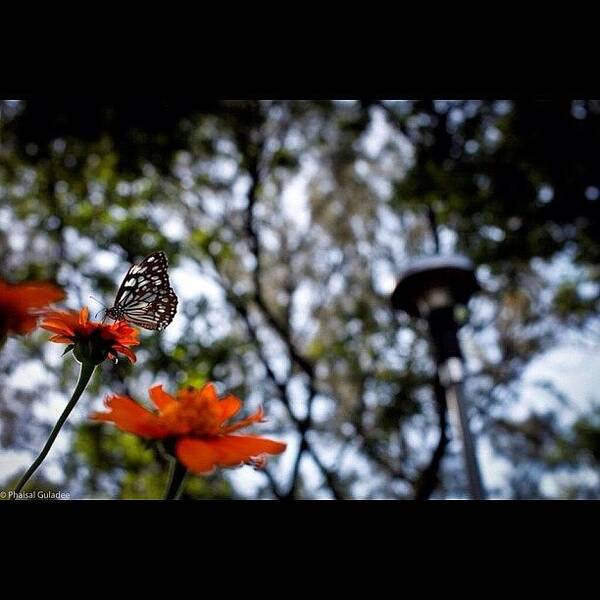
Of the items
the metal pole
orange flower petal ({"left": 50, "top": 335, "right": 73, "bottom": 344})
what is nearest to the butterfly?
orange flower petal ({"left": 50, "top": 335, "right": 73, "bottom": 344})

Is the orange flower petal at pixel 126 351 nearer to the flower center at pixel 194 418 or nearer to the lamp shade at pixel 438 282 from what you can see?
the flower center at pixel 194 418

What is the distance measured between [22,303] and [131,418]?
0.28 ft

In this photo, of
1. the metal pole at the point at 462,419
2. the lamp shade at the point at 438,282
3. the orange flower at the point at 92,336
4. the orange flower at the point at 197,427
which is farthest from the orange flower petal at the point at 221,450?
the lamp shade at the point at 438,282

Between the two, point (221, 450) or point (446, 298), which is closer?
point (221, 450)

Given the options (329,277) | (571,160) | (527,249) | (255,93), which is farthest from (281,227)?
(255,93)

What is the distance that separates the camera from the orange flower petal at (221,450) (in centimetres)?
29

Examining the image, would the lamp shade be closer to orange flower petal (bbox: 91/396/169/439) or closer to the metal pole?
the metal pole

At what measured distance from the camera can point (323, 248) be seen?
169 inches

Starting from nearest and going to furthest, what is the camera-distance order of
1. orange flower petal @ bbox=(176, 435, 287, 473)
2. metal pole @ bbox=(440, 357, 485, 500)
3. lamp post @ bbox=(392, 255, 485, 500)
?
orange flower petal @ bbox=(176, 435, 287, 473), metal pole @ bbox=(440, 357, 485, 500), lamp post @ bbox=(392, 255, 485, 500)

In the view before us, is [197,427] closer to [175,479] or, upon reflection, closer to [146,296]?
[175,479]

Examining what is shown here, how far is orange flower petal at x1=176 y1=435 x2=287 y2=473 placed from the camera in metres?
0.29

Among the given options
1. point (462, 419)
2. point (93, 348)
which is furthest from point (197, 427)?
point (462, 419)

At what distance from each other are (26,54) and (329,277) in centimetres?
356
